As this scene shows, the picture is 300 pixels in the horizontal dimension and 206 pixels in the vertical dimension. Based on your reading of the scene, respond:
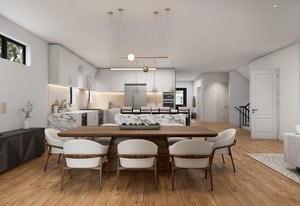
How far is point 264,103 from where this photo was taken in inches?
328

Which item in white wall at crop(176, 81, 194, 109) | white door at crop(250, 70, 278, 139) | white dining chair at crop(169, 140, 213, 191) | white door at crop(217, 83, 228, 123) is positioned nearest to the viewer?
white dining chair at crop(169, 140, 213, 191)

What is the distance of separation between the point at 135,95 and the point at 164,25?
6.67 m

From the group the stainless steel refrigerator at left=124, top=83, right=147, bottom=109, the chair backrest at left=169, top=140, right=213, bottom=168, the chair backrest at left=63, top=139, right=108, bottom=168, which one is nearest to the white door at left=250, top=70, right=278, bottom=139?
the stainless steel refrigerator at left=124, top=83, right=147, bottom=109

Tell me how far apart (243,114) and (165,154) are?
9.07m

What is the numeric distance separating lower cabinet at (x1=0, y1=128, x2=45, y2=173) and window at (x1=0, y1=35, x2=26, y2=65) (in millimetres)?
1717

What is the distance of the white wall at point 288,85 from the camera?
7141mm

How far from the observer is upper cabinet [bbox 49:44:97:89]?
7.09 m

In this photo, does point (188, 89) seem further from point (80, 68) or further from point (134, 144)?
point (134, 144)

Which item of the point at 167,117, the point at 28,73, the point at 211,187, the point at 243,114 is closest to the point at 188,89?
the point at 243,114

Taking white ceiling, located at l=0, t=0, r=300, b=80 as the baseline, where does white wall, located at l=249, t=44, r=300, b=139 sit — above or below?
below

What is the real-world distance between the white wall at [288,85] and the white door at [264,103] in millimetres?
214

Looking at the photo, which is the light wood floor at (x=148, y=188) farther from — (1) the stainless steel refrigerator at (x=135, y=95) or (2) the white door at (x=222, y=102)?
(2) the white door at (x=222, y=102)

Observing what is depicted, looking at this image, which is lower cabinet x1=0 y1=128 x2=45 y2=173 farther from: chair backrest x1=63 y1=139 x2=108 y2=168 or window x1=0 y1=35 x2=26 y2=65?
window x1=0 y1=35 x2=26 y2=65

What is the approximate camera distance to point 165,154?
14.5 ft
